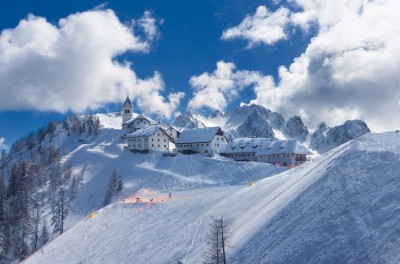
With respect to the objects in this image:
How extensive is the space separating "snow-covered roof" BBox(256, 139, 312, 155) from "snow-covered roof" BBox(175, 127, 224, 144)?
14497 mm

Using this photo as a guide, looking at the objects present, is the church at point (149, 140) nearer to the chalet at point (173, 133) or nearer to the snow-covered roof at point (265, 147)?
the chalet at point (173, 133)

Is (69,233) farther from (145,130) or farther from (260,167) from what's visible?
(145,130)

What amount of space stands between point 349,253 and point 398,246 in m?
3.17

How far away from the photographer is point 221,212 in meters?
49.5

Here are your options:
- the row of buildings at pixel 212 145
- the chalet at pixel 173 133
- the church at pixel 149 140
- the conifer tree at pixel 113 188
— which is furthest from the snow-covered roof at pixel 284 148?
the conifer tree at pixel 113 188

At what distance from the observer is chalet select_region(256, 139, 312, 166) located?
339ft

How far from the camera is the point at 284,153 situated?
104125 mm

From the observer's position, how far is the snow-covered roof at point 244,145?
11300cm

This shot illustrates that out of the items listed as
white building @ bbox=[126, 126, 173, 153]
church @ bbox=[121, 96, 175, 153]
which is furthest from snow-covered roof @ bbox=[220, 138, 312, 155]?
white building @ bbox=[126, 126, 173, 153]

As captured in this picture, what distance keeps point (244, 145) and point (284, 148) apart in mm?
13993

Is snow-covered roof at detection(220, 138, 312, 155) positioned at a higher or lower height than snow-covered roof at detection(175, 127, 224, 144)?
lower

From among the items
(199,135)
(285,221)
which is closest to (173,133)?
(199,135)

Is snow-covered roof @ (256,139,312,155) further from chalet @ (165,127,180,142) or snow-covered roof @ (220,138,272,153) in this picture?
chalet @ (165,127,180,142)

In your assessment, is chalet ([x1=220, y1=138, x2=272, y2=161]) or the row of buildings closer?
the row of buildings
